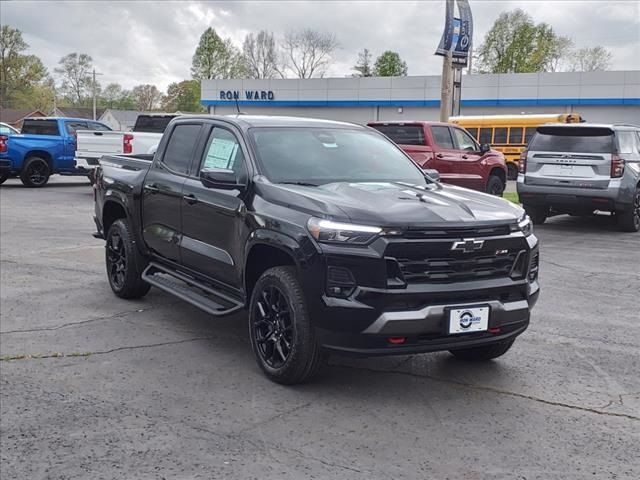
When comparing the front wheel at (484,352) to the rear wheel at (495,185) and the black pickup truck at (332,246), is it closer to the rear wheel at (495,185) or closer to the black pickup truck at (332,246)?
the black pickup truck at (332,246)

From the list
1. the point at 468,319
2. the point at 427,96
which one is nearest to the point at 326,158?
the point at 468,319

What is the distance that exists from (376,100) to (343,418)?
47268 millimetres

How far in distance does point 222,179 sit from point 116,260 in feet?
8.87

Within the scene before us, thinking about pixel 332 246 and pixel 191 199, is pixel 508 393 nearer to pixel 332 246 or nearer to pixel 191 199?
pixel 332 246

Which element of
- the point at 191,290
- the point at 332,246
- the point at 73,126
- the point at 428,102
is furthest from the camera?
the point at 428,102

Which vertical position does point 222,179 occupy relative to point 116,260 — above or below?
above

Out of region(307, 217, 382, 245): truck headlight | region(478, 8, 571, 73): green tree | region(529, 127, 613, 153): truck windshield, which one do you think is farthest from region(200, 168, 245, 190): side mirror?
region(478, 8, 571, 73): green tree

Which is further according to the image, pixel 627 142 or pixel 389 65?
pixel 389 65

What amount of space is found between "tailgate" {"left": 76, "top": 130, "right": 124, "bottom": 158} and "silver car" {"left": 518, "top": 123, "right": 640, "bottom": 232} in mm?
9732

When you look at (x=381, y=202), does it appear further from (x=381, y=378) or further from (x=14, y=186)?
(x=14, y=186)

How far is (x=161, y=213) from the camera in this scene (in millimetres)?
6301

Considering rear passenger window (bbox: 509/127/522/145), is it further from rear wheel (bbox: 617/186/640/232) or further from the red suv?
rear wheel (bbox: 617/186/640/232)

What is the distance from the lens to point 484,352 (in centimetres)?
521

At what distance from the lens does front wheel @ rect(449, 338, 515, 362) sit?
16.8ft
